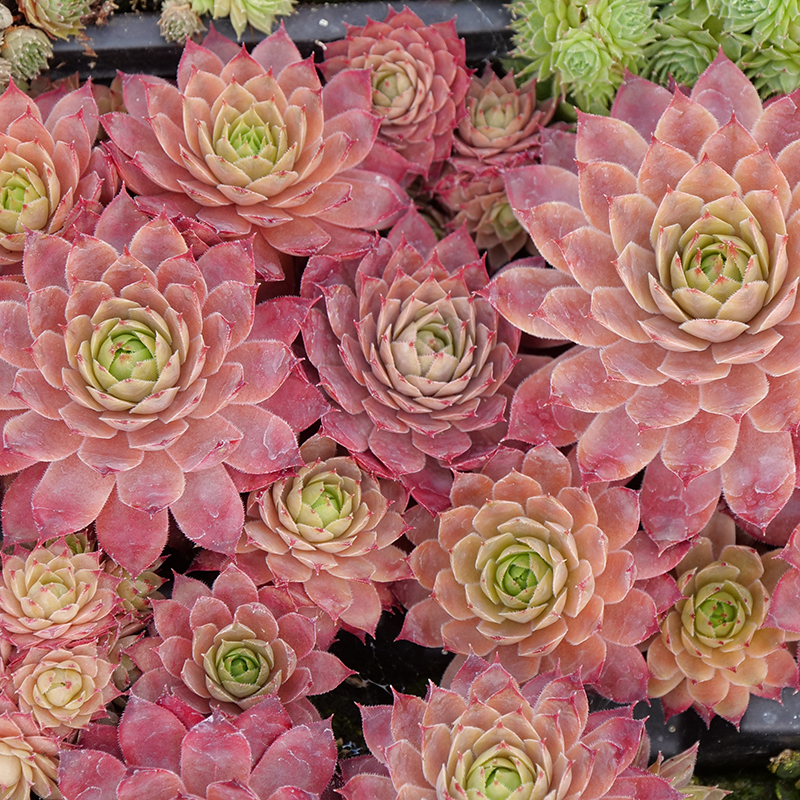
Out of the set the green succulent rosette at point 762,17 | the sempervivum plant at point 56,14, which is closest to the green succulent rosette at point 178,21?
the sempervivum plant at point 56,14

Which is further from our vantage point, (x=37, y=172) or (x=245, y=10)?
(x=245, y=10)

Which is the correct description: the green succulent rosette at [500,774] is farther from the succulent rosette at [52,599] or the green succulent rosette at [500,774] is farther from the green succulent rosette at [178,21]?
the green succulent rosette at [178,21]

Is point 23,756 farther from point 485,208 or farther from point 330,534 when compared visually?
point 485,208

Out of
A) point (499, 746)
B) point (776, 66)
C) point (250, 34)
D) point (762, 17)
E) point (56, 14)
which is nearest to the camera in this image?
point (499, 746)

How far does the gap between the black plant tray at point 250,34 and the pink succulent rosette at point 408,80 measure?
0.13m

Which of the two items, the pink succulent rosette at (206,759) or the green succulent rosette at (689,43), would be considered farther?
the green succulent rosette at (689,43)

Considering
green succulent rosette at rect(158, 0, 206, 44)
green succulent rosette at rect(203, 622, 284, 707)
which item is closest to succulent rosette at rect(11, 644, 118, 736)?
green succulent rosette at rect(203, 622, 284, 707)

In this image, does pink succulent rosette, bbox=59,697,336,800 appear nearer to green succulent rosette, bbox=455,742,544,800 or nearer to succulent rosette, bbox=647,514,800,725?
green succulent rosette, bbox=455,742,544,800

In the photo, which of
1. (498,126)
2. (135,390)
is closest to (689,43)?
(498,126)

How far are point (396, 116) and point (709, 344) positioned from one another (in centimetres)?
78

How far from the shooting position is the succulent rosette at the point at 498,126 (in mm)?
1771

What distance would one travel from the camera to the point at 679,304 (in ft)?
4.32

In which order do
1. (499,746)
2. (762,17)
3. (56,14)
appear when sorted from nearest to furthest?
(499,746) < (762,17) < (56,14)

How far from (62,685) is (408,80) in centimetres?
128
